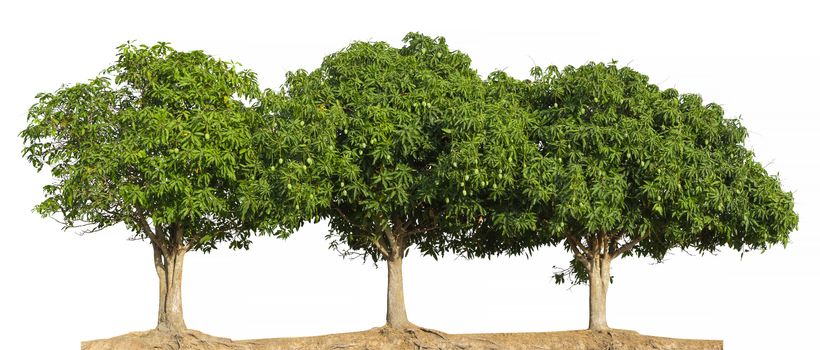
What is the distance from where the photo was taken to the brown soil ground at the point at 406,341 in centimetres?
3688

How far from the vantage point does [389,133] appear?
35.1 meters

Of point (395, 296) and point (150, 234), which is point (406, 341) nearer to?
point (395, 296)

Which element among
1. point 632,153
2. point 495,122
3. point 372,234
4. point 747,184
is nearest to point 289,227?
point 372,234

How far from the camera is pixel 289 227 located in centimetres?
3572

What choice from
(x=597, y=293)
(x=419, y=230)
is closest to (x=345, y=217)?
(x=419, y=230)

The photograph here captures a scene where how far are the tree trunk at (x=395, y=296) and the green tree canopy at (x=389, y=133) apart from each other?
15cm

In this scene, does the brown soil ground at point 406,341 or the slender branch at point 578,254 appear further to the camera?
the slender branch at point 578,254

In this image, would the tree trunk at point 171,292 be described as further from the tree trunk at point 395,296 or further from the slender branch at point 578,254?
the slender branch at point 578,254

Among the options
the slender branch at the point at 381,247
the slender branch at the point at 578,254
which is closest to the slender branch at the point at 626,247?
the slender branch at the point at 578,254

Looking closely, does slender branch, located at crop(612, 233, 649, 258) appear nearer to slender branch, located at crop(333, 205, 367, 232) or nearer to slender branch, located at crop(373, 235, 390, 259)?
slender branch, located at crop(373, 235, 390, 259)

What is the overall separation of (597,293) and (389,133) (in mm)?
8418

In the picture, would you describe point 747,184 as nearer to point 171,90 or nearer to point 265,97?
point 265,97

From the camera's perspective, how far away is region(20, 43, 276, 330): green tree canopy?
34.8m

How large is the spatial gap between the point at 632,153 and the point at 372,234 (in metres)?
7.86
